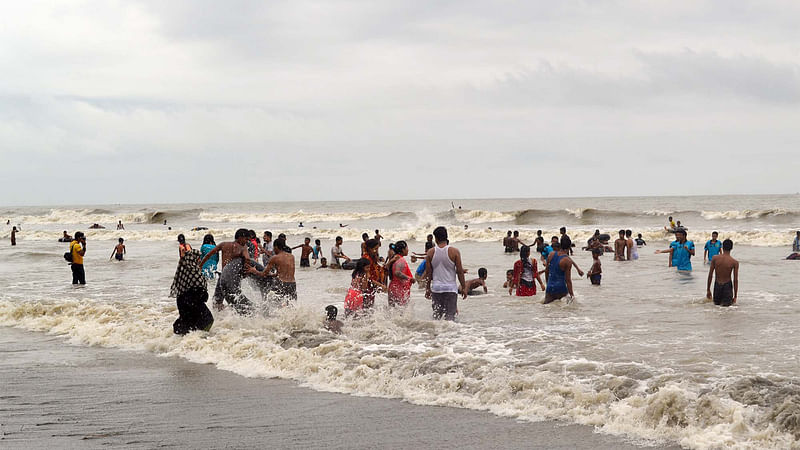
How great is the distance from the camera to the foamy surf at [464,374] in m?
5.69

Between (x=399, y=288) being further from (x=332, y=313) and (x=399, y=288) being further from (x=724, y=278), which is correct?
(x=724, y=278)

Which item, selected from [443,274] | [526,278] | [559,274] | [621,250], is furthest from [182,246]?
[621,250]

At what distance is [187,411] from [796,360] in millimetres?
6789

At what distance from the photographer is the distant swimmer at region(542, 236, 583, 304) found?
11.9 m

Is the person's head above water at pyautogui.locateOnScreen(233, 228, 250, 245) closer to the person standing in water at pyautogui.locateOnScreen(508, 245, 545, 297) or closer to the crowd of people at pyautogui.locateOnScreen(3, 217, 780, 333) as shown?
the crowd of people at pyautogui.locateOnScreen(3, 217, 780, 333)

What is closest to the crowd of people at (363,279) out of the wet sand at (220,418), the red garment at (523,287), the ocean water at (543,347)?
the ocean water at (543,347)

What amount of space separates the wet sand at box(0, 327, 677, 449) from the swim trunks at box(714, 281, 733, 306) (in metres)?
7.60

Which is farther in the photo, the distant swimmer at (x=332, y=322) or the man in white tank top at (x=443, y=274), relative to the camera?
the man in white tank top at (x=443, y=274)

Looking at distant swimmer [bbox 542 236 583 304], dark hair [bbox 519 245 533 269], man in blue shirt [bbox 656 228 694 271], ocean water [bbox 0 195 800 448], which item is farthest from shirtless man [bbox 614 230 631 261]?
distant swimmer [bbox 542 236 583 304]

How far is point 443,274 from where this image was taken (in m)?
10.1

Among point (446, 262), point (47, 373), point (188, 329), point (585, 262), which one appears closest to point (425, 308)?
point (446, 262)

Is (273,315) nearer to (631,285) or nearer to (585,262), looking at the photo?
(631,285)

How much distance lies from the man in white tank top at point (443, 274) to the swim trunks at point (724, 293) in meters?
5.08

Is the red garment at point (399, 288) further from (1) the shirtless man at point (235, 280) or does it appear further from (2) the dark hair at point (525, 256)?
(2) the dark hair at point (525, 256)
